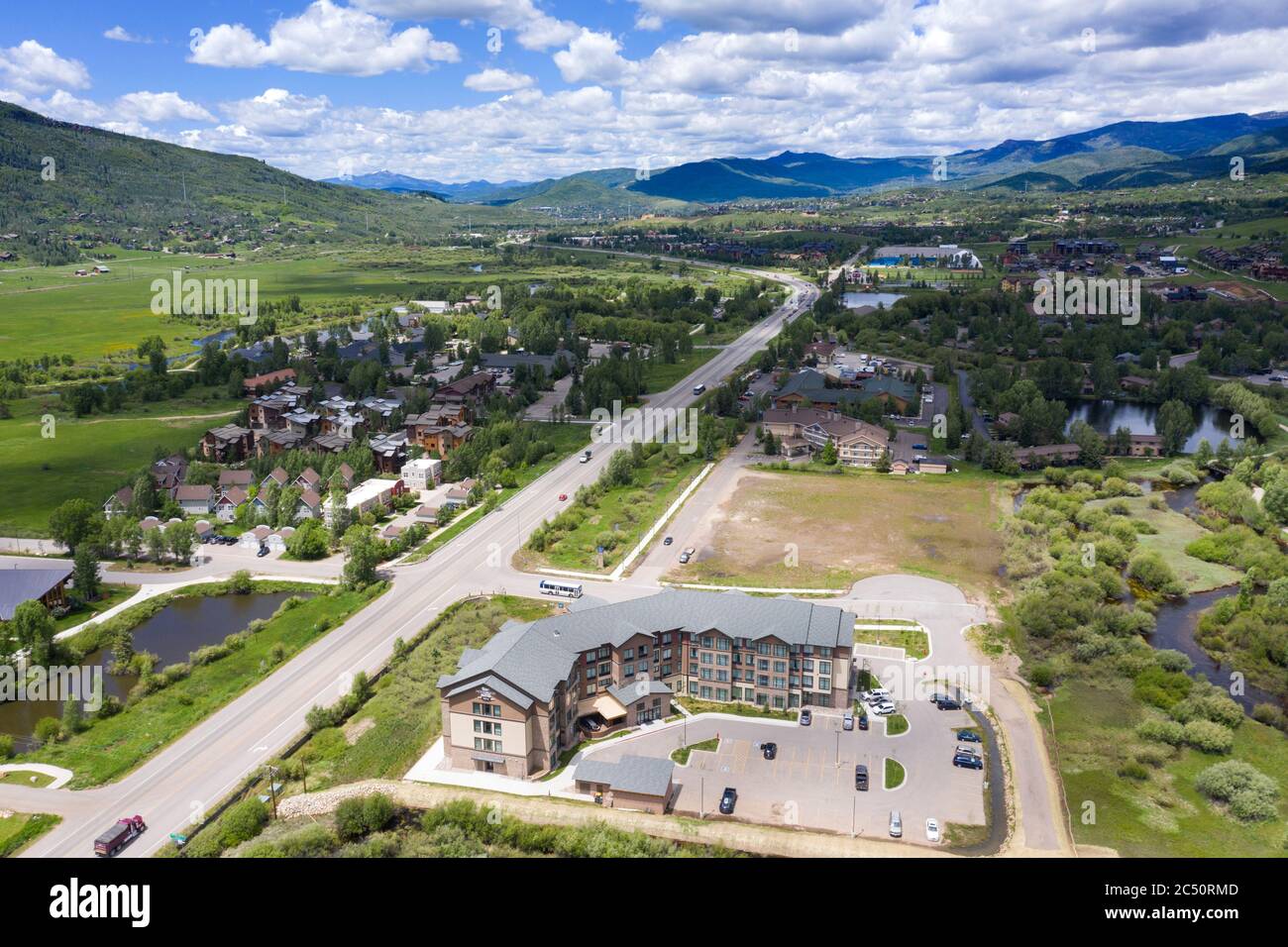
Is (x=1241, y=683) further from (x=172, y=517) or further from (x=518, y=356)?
(x=518, y=356)

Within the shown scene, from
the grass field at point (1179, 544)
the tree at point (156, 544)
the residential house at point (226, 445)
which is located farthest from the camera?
the residential house at point (226, 445)

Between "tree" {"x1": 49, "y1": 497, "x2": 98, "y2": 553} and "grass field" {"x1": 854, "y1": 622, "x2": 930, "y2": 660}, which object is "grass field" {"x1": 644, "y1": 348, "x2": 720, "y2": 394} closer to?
"tree" {"x1": 49, "y1": 497, "x2": 98, "y2": 553}

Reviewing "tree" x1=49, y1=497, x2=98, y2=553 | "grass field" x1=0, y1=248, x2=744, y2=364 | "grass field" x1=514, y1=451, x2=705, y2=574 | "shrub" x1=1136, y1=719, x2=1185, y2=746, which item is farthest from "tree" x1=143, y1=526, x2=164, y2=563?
"grass field" x1=0, y1=248, x2=744, y2=364

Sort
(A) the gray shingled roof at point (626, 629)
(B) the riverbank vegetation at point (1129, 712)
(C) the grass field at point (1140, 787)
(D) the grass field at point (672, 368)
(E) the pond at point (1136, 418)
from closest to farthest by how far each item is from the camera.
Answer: (C) the grass field at point (1140, 787)
(B) the riverbank vegetation at point (1129, 712)
(A) the gray shingled roof at point (626, 629)
(E) the pond at point (1136, 418)
(D) the grass field at point (672, 368)

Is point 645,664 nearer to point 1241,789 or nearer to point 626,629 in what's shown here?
point 626,629

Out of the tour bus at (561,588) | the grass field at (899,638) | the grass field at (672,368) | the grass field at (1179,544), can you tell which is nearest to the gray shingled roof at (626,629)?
the grass field at (899,638)

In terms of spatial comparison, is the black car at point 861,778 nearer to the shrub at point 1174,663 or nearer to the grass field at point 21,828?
the shrub at point 1174,663

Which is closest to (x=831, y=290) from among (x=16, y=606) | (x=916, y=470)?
(x=916, y=470)
